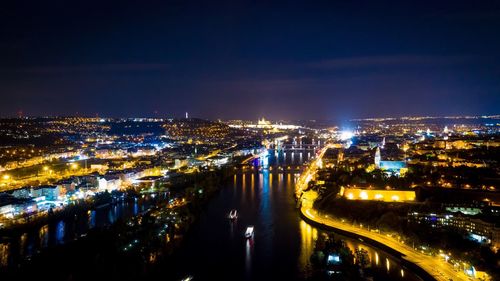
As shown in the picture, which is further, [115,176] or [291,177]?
[291,177]

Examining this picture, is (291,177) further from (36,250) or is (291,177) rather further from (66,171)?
(36,250)

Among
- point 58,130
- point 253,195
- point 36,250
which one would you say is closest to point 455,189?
point 253,195

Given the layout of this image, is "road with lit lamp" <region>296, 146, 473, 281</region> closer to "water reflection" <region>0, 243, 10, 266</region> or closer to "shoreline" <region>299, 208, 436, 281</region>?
"shoreline" <region>299, 208, 436, 281</region>

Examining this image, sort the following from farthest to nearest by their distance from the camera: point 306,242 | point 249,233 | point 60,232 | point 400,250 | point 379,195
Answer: point 379,195, point 60,232, point 249,233, point 306,242, point 400,250

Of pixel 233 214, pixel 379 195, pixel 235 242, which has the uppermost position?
pixel 379 195

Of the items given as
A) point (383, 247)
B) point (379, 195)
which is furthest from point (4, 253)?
point (379, 195)

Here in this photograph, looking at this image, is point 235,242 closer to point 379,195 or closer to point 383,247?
point 383,247

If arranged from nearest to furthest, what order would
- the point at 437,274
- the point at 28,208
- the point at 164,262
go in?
the point at 437,274, the point at 164,262, the point at 28,208

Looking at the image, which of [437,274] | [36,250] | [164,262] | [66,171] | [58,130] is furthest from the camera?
[58,130]

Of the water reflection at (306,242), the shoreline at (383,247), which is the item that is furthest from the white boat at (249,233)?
the shoreline at (383,247)

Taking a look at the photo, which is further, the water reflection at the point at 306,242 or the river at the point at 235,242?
the water reflection at the point at 306,242

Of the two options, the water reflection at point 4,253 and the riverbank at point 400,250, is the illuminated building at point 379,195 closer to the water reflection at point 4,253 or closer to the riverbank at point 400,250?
the riverbank at point 400,250
